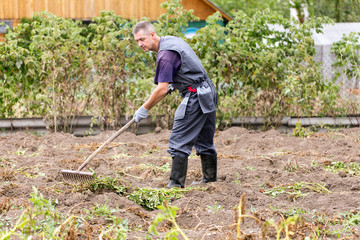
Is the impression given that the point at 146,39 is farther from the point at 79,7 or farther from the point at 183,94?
the point at 79,7

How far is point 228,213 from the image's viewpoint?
3887 millimetres

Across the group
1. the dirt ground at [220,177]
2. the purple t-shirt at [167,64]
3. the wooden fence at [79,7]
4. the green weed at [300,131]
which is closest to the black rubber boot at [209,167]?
the dirt ground at [220,177]

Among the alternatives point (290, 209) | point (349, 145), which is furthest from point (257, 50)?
point (290, 209)

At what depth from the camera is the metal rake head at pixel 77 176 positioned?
16.0 feet

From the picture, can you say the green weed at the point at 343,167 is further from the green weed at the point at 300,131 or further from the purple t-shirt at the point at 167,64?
the purple t-shirt at the point at 167,64

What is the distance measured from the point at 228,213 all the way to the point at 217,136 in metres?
4.10

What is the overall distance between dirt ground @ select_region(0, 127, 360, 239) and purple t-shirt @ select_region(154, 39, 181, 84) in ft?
3.66

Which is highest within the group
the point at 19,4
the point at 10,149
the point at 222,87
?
the point at 19,4

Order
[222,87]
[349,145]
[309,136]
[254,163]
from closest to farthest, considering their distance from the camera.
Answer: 1. [254,163]
2. [349,145]
3. [309,136]
4. [222,87]

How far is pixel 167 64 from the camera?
4.79 meters

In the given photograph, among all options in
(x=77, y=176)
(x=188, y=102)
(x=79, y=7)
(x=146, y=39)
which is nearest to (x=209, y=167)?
(x=188, y=102)

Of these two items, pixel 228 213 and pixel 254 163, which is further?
pixel 254 163

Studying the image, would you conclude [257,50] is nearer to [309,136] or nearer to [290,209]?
[309,136]

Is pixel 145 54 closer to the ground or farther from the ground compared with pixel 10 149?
farther from the ground
